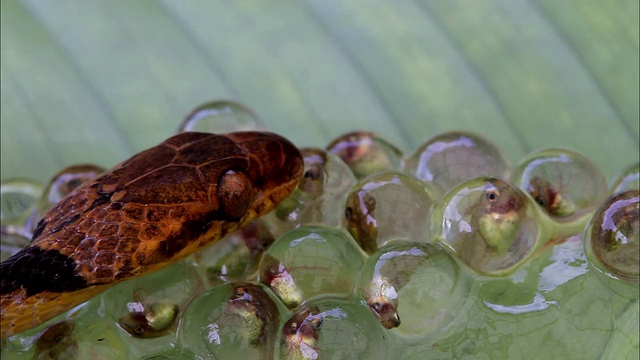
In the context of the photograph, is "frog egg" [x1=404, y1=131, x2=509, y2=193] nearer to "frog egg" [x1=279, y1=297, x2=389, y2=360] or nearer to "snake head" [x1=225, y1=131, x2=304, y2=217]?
"snake head" [x1=225, y1=131, x2=304, y2=217]

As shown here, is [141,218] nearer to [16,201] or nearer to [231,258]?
[231,258]

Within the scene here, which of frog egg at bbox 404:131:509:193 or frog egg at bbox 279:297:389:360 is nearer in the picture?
frog egg at bbox 279:297:389:360

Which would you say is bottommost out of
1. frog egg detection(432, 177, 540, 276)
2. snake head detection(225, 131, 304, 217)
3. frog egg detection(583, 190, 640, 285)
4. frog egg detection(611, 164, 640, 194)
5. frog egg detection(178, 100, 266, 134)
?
frog egg detection(611, 164, 640, 194)

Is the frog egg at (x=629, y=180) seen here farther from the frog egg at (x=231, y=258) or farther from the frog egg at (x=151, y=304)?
the frog egg at (x=151, y=304)

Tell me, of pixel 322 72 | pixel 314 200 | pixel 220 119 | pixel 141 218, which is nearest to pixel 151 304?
pixel 141 218

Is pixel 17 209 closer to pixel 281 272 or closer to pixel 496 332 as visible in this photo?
pixel 281 272

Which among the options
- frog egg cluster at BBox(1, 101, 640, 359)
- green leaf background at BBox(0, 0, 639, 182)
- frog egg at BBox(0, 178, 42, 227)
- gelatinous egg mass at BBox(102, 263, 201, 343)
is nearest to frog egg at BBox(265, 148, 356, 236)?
frog egg cluster at BBox(1, 101, 640, 359)
